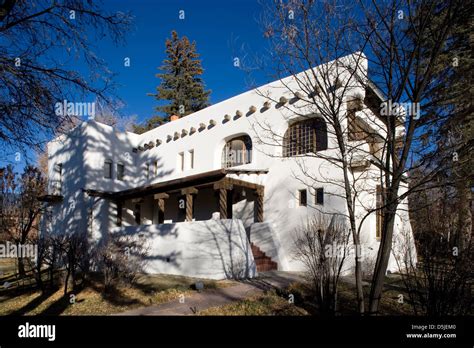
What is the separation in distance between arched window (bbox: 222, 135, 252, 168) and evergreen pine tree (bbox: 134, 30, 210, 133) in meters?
19.9

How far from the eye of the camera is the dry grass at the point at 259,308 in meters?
7.38

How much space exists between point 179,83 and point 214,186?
27248 mm

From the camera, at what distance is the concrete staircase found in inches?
512

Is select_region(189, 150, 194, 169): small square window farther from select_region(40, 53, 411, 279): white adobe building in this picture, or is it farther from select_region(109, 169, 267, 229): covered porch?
select_region(109, 169, 267, 229): covered porch

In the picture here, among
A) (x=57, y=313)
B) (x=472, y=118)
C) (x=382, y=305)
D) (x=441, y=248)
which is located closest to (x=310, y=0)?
(x=441, y=248)

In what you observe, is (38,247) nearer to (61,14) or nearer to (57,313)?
(57,313)

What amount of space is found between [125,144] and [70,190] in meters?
4.51

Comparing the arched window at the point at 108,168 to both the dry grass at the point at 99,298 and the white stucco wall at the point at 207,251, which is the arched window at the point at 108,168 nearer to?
the white stucco wall at the point at 207,251

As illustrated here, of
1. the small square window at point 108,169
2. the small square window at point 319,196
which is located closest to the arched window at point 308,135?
the small square window at point 319,196

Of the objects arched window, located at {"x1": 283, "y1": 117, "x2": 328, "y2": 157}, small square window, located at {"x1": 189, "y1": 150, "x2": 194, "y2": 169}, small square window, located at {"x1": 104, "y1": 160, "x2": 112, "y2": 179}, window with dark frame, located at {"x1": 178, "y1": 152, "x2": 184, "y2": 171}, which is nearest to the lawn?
arched window, located at {"x1": 283, "y1": 117, "x2": 328, "y2": 157}

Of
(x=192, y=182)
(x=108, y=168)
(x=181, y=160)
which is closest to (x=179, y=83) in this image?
(x=108, y=168)

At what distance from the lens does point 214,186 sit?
522 inches

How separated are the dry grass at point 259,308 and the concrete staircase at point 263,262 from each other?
14.7 feet
